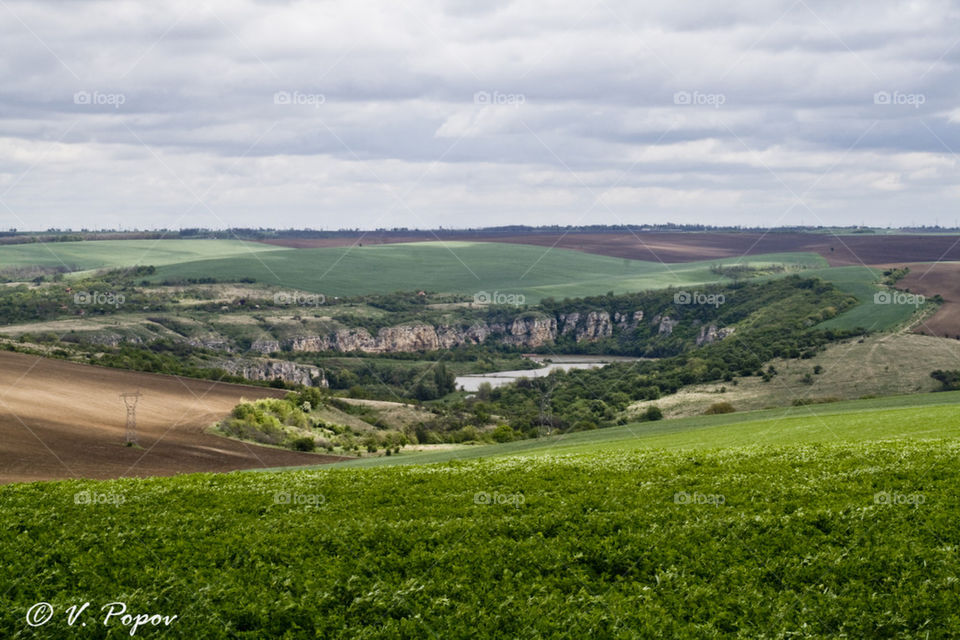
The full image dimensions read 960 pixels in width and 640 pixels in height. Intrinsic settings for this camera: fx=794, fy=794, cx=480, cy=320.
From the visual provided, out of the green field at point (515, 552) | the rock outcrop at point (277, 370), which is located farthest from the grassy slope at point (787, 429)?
the rock outcrop at point (277, 370)

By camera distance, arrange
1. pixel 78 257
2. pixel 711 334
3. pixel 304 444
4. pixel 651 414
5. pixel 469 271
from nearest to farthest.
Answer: pixel 304 444 → pixel 651 414 → pixel 711 334 → pixel 469 271 → pixel 78 257

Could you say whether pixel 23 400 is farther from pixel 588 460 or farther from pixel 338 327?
pixel 338 327

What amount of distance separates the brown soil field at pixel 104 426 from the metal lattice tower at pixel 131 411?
433 mm

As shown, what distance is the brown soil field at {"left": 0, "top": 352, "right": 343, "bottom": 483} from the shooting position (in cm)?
3569

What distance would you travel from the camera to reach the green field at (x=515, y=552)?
13.2 meters

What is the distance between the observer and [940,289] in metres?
99.4

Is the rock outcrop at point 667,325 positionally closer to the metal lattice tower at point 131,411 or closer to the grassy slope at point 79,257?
the metal lattice tower at point 131,411

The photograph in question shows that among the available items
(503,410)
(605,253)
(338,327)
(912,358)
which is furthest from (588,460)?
(605,253)

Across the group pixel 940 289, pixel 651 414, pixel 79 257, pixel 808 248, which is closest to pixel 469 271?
pixel 808 248

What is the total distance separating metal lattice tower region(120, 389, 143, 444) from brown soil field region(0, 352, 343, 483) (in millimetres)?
433

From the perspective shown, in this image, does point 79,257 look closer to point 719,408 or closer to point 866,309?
point 719,408

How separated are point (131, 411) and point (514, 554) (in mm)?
41098

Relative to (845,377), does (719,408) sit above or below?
below

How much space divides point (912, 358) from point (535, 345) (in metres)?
70.0
